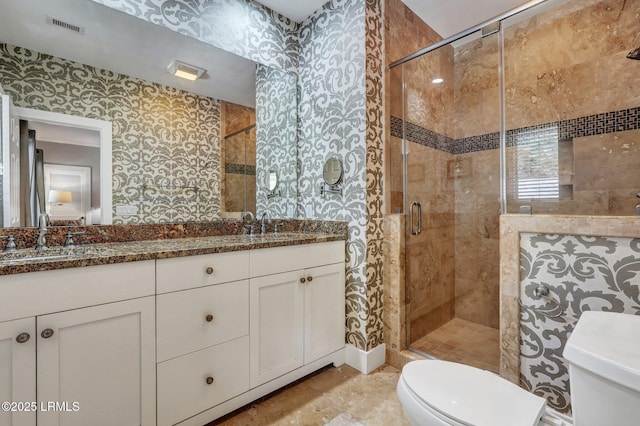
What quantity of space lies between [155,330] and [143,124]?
1118 millimetres

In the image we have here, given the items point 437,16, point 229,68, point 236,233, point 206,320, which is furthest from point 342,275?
point 437,16

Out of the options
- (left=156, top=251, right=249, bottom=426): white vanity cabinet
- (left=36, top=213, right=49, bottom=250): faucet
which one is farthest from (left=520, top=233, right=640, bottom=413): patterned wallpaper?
(left=36, top=213, right=49, bottom=250): faucet

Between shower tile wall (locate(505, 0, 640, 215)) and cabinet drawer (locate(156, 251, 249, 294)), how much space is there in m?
1.57

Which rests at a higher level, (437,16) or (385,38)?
(437,16)

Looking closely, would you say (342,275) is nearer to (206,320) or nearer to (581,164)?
(206,320)

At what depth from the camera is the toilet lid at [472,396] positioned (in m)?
0.85

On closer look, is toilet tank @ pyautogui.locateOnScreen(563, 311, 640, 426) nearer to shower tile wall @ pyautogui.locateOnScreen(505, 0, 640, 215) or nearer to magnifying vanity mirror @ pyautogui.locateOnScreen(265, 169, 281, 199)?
shower tile wall @ pyautogui.locateOnScreen(505, 0, 640, 215)

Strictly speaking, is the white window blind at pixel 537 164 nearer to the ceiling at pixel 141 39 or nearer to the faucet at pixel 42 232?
the ceiling at pixel 141 39

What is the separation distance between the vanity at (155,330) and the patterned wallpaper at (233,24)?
1260mm

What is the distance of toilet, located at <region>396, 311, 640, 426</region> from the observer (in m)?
0.63

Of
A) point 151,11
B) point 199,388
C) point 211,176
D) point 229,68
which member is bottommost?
point 199,388

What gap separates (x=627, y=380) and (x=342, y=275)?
1.44m

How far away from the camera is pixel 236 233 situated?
79.3 inches

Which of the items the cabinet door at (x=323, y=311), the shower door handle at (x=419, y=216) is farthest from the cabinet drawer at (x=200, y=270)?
the shower door handle at (x=419, y=216)
